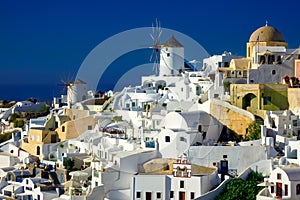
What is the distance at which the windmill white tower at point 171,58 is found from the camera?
40344 mm

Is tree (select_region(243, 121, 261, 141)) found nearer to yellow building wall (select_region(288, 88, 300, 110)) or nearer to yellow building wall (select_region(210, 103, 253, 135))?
yellow building wall (select_region(210, 103, 253, 135))

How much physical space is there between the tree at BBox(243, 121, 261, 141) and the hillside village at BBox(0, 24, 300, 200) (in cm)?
5

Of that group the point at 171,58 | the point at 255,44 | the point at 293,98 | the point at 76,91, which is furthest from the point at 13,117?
the point at 293,98

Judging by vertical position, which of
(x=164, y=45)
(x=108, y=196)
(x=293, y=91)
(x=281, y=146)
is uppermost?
(x=164, y=45)

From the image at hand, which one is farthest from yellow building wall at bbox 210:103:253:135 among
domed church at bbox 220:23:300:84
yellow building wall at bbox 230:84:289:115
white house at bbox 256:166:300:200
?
white house at bbox 256:166:300:200

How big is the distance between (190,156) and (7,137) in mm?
17010

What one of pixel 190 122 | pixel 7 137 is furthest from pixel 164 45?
pixel 190 122

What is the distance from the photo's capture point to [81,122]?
34406mm

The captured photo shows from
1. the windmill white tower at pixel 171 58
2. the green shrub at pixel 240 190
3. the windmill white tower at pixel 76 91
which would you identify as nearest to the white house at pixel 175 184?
the green shrub at pixel 240 190

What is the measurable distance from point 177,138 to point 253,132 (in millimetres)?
3158

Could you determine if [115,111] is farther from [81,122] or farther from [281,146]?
[281,146]

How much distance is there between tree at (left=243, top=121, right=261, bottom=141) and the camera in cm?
2767

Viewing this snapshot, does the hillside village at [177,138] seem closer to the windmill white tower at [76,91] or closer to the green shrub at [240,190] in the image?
the green shrub at [240,190]

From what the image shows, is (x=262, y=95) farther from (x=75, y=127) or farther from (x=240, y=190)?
(x=75, y=127)
